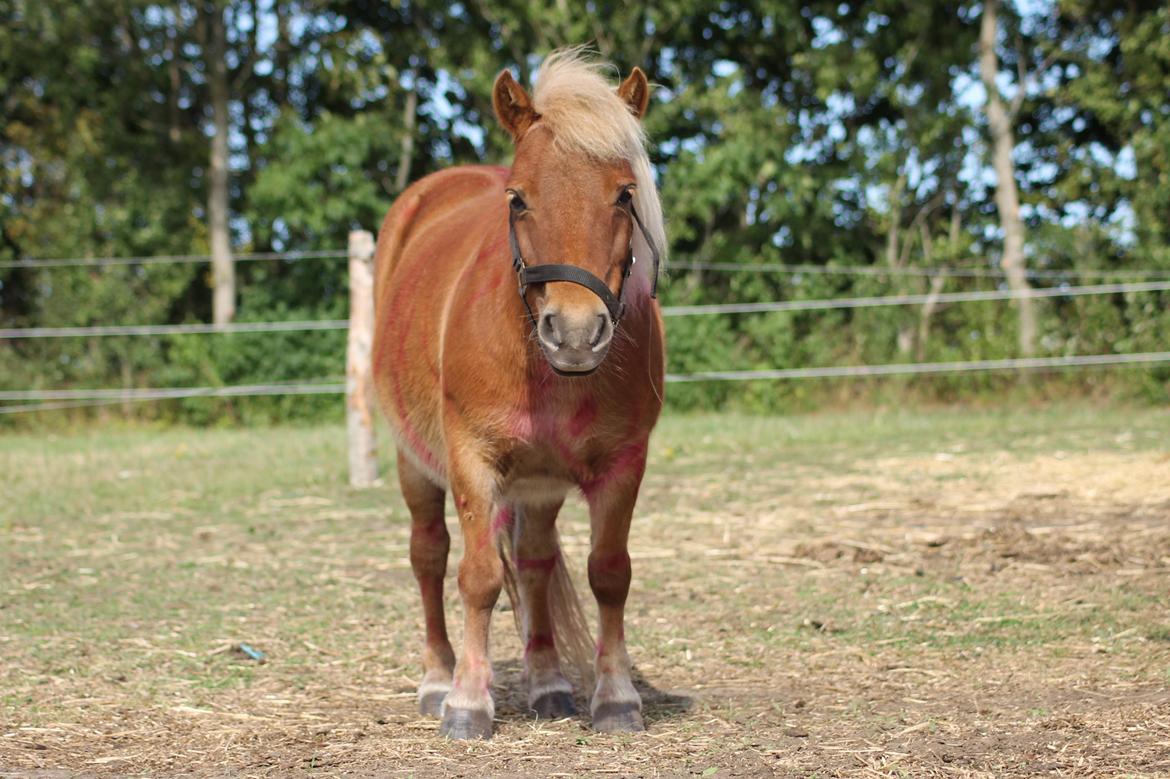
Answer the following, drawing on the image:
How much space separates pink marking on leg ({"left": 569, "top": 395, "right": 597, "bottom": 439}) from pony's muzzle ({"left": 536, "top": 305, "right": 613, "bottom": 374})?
39 centimetres

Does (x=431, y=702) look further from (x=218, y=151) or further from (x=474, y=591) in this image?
(x=218, y=151)

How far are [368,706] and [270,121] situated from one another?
59.9 ft

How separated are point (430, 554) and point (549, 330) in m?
1.43

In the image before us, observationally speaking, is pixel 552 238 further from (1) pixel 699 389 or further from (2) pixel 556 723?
(1) pixel 699 389

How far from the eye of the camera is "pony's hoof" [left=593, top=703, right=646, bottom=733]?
11.1 ft

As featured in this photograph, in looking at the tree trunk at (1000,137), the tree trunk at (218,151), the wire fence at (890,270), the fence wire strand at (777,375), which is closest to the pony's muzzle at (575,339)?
the fence wire strand at (777,375)

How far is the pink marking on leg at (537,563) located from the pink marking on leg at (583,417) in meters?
0.80

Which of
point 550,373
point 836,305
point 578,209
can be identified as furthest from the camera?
point 836,305

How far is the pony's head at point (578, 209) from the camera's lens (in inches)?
114

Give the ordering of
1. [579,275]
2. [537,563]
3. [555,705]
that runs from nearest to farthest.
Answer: [579,275], [555,705], [537,563]

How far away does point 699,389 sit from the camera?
50.6 feet

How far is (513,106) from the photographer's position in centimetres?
329

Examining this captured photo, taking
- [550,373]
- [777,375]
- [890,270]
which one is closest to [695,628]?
[550,373]

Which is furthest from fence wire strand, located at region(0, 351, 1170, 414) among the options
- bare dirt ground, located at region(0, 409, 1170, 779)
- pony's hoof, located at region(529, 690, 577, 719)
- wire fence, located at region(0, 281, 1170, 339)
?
pony's hoof, located at region(529, 690, 577, 719)
